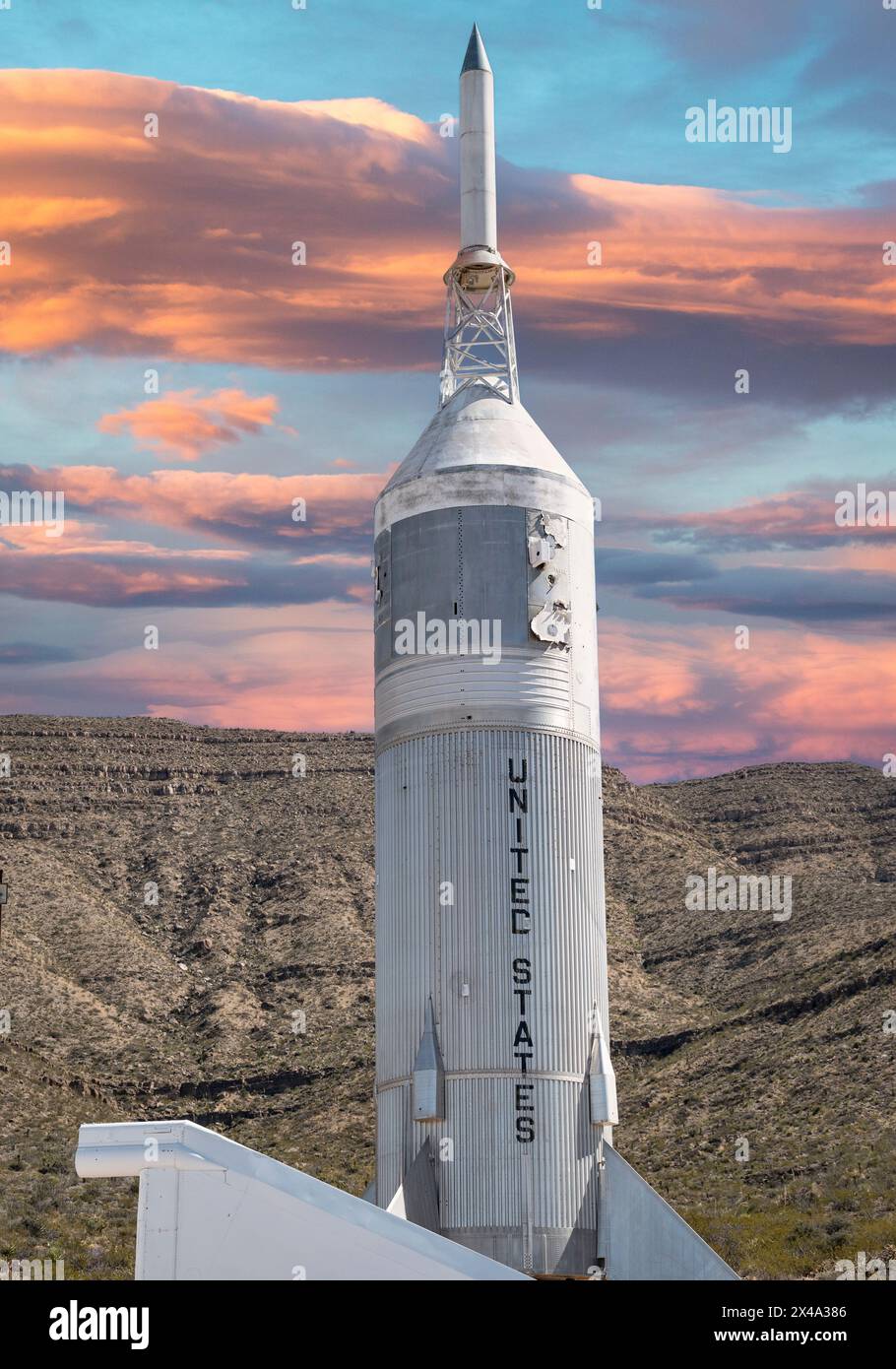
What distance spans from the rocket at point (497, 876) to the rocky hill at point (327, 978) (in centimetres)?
1205

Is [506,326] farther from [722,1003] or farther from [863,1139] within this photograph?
[722,1003]

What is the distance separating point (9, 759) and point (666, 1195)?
5937cm

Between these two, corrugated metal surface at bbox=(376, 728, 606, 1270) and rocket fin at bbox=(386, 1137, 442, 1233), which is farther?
corrugated metal surface at bbox=(376, 728, 606, 1270)

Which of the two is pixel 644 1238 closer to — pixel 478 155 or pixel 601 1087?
pixel 601 1087

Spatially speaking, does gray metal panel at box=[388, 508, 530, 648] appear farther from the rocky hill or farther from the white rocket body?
the rocky hill

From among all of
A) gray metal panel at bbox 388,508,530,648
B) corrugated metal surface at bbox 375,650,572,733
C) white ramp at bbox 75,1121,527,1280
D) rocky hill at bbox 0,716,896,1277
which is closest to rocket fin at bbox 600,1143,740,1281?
white ramp at bbox 75,1121,527,1280

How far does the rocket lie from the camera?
29203 mm

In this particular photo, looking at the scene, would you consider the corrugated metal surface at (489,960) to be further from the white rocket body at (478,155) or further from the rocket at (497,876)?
the white rocket body at (478,155)

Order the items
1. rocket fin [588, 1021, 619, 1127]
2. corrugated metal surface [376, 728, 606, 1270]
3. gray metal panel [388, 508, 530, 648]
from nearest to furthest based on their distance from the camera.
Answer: corrugated metal surface [376, 728, 606, 1270] < rocket fin [588, 1021, 619, 1127] < gray metal panel [388, 508, 530, 648]

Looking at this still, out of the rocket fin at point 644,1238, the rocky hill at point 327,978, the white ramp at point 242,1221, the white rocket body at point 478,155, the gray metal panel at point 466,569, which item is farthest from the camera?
the rocky hill at point 327,978

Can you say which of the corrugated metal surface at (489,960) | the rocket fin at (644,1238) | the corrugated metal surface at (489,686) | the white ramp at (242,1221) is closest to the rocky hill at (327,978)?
the rocket fin at (644,1238)

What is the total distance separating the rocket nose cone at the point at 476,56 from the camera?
35156mm

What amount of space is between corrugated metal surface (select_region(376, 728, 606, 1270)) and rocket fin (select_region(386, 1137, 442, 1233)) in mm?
167

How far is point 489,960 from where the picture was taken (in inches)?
1175
